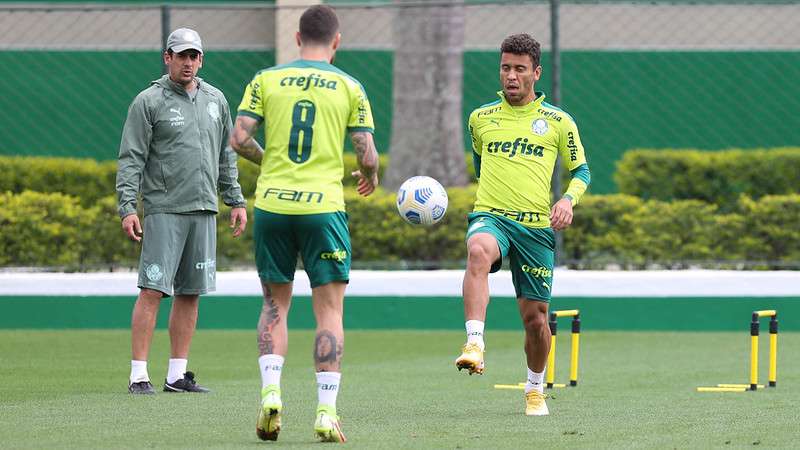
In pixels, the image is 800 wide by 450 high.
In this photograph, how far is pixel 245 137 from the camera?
7.20m

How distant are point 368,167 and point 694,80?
499 inches

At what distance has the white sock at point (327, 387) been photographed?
706cm

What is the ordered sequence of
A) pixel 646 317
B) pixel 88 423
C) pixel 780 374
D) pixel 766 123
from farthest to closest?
pixel 766 123 → pixel 646 317 → pixel 780 374 → pixel 88 423

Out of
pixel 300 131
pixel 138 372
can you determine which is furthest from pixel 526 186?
pixel 138 372

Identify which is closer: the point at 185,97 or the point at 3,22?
the point at 185,97

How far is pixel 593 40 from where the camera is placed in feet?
64.6

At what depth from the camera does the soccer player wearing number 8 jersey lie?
7070mm

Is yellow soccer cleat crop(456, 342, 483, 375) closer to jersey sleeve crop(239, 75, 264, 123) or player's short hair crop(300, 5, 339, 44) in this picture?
jersey sleeve crop(239, 75, 264, 123)

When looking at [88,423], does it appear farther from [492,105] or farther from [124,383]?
[492,105]

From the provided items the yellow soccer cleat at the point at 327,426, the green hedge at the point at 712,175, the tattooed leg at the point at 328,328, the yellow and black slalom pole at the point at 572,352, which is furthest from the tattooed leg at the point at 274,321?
the green hedge at the point at 712,175

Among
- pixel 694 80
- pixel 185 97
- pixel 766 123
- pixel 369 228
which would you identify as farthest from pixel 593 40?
pixel 185 97

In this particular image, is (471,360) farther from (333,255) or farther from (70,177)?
(70,177)

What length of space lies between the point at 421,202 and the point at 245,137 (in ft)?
5.57

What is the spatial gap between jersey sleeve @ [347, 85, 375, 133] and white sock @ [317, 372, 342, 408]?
3.91ft
